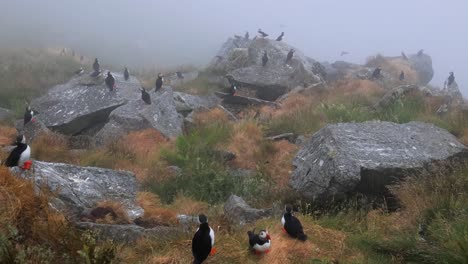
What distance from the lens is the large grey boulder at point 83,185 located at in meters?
6.93

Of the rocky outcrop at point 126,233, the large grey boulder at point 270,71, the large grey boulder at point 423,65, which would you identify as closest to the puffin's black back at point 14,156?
the rocky outcrop at point 126,233

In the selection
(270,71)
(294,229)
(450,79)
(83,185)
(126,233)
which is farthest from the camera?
(450,79)

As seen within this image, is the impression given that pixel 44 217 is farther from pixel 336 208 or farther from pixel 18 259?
pixel 336 208

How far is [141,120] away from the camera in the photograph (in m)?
14.5

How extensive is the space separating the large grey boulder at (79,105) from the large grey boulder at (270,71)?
16.8 ft

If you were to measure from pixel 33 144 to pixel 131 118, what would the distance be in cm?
352

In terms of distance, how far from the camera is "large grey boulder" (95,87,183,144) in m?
14.1

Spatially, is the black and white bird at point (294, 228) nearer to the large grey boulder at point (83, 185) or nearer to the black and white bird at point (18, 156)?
the large grey boulder at point (83, 185)

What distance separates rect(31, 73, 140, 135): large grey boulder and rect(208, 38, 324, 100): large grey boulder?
16.8 feet

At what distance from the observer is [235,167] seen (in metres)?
12.1

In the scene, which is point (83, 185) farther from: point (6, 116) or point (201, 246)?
point (6, 116)

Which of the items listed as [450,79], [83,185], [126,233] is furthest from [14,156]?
[450,79]

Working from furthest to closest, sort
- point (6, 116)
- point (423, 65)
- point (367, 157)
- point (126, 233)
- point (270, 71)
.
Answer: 1. point (423, 65)
2. point (270, 71)
3. point (6, 116)
4. point (367, 157)
5. point (126, 233)

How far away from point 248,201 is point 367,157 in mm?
2646
